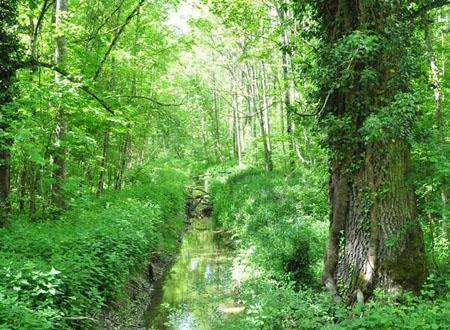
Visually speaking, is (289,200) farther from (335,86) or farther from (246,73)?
(246,73)

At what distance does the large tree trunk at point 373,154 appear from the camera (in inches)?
223

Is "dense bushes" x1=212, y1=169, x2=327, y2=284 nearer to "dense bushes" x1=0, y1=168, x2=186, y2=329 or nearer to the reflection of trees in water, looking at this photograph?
the reflection of trees in water

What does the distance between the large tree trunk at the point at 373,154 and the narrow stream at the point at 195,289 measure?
3151mm

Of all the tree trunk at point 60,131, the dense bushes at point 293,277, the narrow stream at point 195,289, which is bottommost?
the narrow stream at point 195,289

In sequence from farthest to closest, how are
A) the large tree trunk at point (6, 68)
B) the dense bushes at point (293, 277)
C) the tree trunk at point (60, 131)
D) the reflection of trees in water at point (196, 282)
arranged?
the tree trunk at point (60, 131)
the reflection of trees in water at point (196, 282)
the large tree trunk at point (6, 68)
the dense bushes at point (293, 277)

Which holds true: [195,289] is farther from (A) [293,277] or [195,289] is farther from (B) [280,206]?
(B) [280,206]

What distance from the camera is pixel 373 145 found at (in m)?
6.00

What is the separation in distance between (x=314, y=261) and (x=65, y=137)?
20.4 ft

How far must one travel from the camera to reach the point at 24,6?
927 cm

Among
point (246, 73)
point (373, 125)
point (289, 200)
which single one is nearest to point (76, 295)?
point (373, 125)

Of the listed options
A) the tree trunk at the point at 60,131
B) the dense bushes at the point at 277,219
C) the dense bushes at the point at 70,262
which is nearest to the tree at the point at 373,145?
the dense bushes at the point at 277,219

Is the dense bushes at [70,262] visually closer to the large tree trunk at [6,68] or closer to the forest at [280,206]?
the forest at [280,206]

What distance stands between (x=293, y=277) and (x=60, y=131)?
243 inches

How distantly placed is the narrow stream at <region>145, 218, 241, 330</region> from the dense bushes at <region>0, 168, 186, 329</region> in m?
1.03
